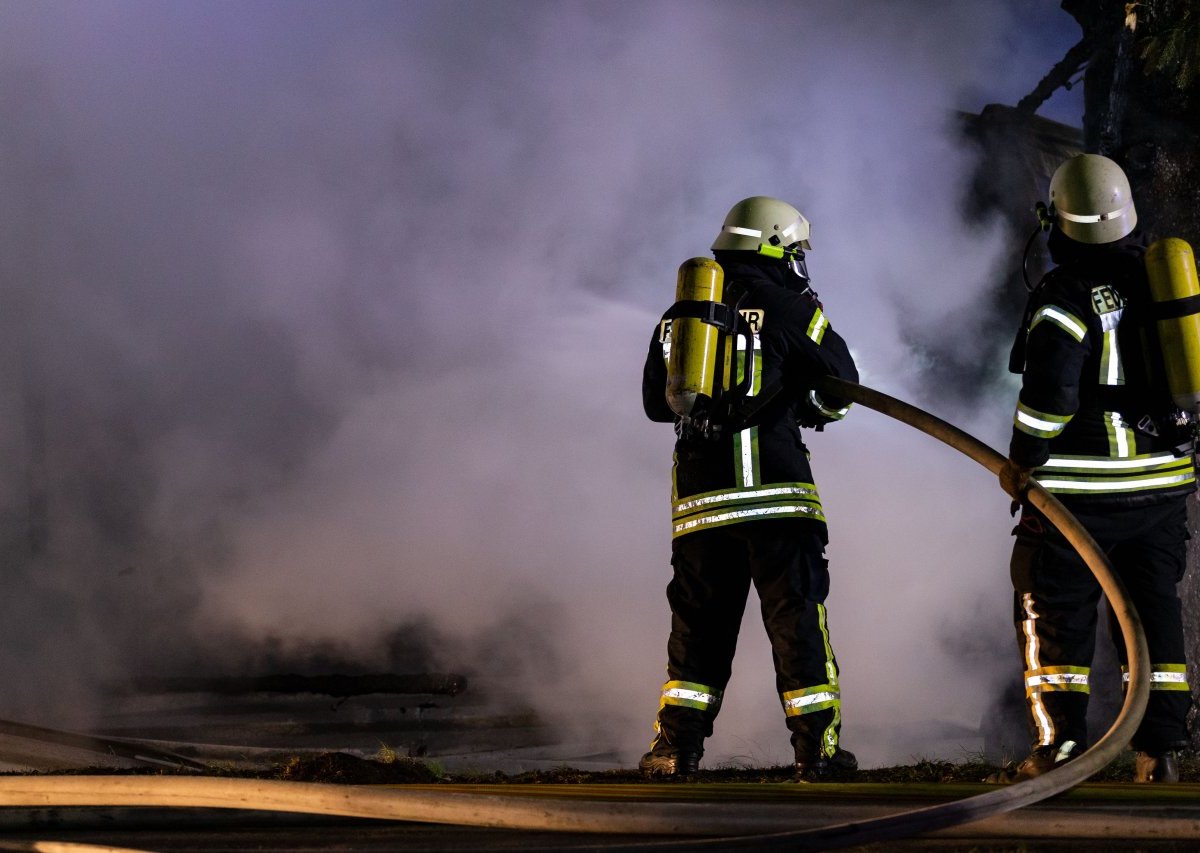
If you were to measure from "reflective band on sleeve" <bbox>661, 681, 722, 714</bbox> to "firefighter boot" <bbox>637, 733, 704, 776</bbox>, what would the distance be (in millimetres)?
130

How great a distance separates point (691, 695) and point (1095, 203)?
6.81 feet

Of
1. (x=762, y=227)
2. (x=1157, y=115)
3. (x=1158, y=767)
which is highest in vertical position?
(x=1157, y=115)

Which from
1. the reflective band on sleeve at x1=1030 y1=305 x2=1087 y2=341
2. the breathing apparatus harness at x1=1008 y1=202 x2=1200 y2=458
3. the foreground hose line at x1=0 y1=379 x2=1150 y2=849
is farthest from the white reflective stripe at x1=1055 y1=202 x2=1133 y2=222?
the foreground hose line at x1=0 y1=379 x2=1150 y2=849

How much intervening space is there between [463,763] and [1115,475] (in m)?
4.14

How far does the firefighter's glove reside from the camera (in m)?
3.71

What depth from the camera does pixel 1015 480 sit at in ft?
12.3

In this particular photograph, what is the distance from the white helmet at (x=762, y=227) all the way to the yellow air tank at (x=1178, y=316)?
1.19 metres

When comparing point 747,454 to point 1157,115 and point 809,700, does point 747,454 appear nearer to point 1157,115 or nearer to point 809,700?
point 809,700

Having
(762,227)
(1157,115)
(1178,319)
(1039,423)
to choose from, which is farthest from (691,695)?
(1157,115)

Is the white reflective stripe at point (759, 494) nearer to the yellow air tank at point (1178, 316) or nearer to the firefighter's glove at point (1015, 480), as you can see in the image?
the firefighter's glove at point (1015, 480)

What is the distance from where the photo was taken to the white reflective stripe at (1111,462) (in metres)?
3.80

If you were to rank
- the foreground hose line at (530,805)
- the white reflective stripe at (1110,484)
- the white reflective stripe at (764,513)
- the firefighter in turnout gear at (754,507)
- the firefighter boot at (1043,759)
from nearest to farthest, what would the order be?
the foreground hose line at (530,805)
the firefighter boot at (1043,759)
the white reflective stripe at (1110,484)
the firefighter in turnout gear at (754,507)
the white reflective stripe at (764,513)

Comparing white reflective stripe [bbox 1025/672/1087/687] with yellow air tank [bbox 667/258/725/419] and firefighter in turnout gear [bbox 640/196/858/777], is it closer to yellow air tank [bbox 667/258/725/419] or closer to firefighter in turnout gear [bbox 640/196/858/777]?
firefighter in turnout gear [bbox 640/196/858/777]

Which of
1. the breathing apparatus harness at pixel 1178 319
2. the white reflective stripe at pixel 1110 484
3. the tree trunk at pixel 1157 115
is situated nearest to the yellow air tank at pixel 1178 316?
the breathing apparatus harness at pixel 1178 319
